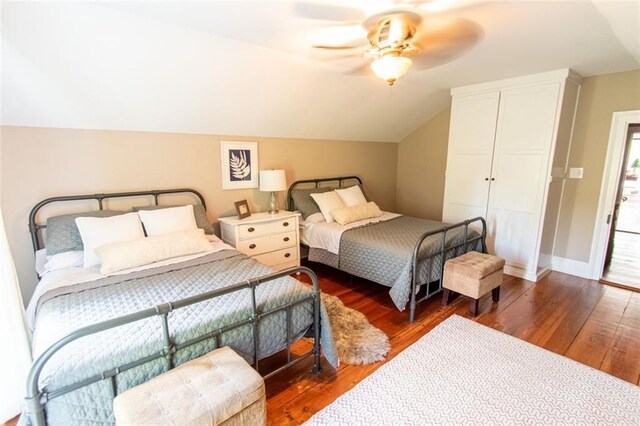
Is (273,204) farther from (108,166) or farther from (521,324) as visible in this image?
(521,324)

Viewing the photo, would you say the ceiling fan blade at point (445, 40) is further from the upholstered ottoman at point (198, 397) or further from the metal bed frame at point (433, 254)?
the upholstered ottoman at point (198, 397)

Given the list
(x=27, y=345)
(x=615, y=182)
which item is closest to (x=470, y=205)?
(x=615, y=182)

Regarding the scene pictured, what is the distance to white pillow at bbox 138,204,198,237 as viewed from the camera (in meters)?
2.51

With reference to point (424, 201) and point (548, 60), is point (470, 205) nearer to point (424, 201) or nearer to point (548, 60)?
point (424, 201)

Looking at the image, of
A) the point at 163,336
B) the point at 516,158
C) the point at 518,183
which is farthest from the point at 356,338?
the point at 516,158

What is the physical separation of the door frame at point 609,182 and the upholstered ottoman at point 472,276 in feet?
5.15

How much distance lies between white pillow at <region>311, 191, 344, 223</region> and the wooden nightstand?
0.33m

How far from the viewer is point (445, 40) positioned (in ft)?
7.77

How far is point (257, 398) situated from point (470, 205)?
143 inches

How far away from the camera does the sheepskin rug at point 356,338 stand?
7.22 feet

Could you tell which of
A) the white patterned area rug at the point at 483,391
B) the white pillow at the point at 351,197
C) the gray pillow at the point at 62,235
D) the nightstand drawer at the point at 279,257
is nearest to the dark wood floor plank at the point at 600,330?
the white patterned area rug at the point at 483,391

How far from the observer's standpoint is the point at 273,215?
3.43 meters

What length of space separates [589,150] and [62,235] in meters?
5.14

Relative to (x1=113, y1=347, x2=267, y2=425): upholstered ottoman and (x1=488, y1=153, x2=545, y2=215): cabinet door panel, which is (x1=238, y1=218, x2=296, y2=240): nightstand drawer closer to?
(x1=113, y1=347, x2=267, y2=425): upholstered ottoman
